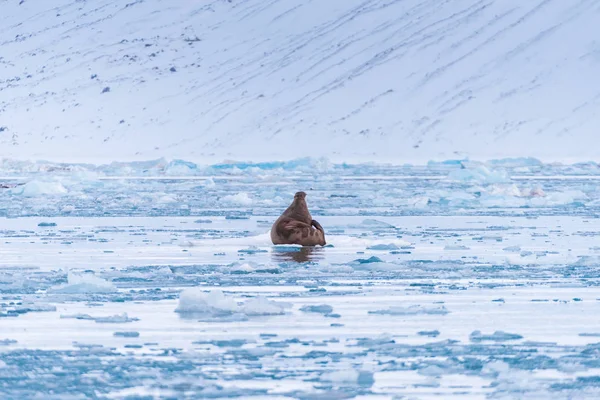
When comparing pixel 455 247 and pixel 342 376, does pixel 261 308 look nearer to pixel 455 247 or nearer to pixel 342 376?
pixel 342 376

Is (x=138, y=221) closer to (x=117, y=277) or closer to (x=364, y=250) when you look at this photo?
(x=364, y=250)

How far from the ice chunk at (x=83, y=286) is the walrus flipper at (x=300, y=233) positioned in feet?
7.88

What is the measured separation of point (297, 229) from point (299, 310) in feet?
9.99

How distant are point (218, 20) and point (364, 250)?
204ft

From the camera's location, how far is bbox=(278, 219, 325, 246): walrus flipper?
332 inches

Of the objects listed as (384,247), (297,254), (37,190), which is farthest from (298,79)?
(297,254)

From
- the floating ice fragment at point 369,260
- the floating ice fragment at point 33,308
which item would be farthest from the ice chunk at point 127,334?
the floating ice fragment at point 369,260

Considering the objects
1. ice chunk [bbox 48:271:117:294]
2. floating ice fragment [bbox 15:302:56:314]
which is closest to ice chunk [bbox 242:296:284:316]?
floating ice fragment [bbox 15:302:56:314]

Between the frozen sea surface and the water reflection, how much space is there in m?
0.02

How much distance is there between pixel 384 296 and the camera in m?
5.93

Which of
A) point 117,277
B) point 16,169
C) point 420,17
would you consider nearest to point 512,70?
point 420,17

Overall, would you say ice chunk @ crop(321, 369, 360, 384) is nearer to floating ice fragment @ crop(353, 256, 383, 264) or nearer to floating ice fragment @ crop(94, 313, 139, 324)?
floating ice fragment @ crop(94, 313, 139, 324)

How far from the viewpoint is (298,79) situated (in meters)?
64.4

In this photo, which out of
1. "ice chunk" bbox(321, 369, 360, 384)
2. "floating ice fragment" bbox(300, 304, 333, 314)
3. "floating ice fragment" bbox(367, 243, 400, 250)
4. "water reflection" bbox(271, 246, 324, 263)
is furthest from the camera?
"floating ice fragment" bbox(367, 243, 400, 250)
